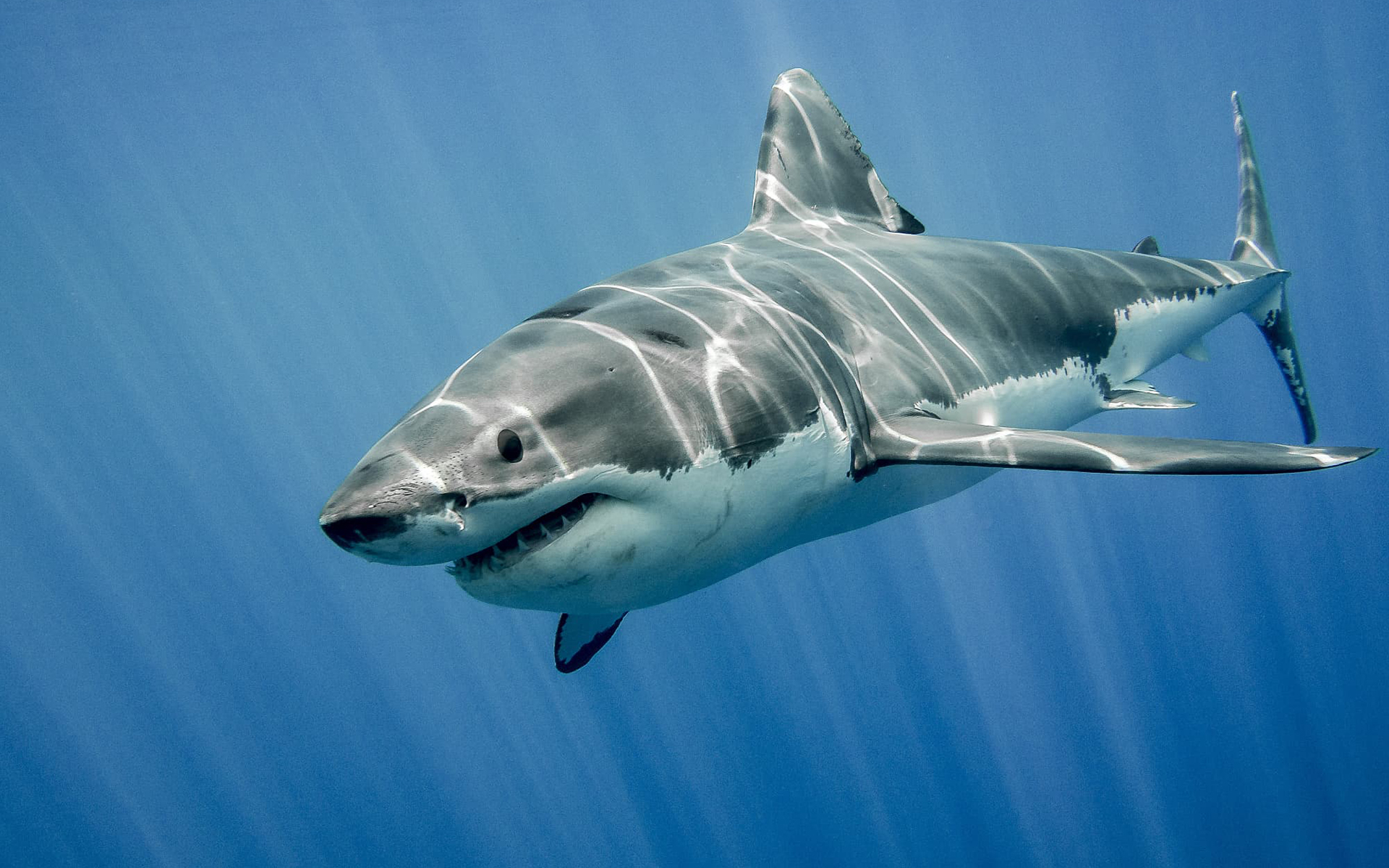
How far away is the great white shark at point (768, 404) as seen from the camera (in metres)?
1.75

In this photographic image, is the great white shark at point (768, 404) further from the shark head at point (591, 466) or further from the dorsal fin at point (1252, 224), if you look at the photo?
the dorsal fin at point (1252, 224)

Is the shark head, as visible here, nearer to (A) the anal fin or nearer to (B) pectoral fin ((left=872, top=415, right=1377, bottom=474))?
(B) pectoral fin ((left=872, top=415, right=1377, bottom=474))

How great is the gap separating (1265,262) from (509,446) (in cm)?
659

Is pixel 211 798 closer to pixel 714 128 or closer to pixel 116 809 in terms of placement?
pixel 116 809

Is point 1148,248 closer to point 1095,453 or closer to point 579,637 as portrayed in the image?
point 1095,453

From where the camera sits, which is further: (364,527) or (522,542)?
(522,542)

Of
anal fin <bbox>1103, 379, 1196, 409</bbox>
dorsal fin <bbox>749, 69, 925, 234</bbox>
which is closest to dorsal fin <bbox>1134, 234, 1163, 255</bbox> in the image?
anal fin <bbox>1103, 379, 1196, 409</bbox>

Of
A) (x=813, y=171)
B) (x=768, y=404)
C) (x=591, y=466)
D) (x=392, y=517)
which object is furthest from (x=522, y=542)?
(x=813, y=171)

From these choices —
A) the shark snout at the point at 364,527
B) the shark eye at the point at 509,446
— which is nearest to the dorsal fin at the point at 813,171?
the shark eye at the point at 509,446

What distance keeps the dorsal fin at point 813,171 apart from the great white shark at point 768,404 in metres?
0.02

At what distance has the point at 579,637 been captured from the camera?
3488 millimetres

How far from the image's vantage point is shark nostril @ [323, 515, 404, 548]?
144cm

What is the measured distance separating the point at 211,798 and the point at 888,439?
21.9 meters

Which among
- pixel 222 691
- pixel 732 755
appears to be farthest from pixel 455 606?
pixel 222 691
